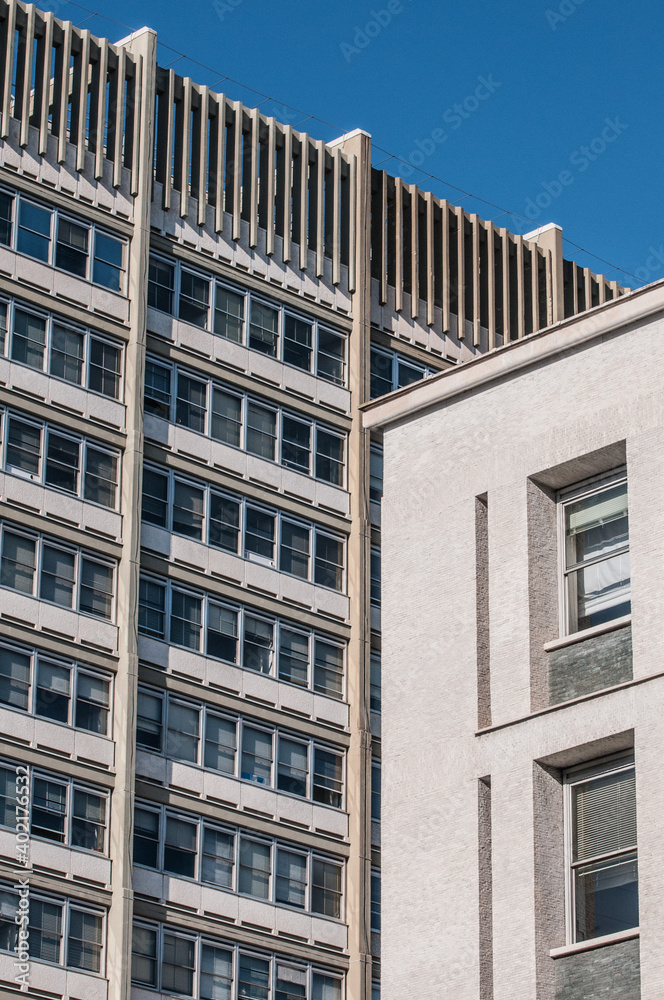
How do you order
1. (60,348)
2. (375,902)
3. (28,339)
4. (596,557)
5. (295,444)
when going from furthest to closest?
(295,444) < (375,902) < (60,348) < (28,339) < (596,557)

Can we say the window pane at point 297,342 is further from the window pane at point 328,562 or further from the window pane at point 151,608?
the window pane at point 151,608

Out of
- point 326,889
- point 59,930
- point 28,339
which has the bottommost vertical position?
point 59,930

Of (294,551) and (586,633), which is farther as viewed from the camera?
(294,551)

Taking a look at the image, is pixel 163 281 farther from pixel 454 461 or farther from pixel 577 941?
pixel 577 941

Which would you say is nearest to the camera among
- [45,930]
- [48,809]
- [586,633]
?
[586,633]

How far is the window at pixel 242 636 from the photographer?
60344mm

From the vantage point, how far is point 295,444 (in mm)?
65875

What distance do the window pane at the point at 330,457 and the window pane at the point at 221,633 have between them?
249 inches

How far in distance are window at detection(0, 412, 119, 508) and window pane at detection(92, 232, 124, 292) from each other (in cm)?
516

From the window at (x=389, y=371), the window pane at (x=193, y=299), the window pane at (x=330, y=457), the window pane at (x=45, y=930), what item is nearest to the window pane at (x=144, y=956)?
the window pane at (x=45, y=930)

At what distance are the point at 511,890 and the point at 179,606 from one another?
35834 millimetres

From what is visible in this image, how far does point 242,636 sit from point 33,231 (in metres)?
13.2

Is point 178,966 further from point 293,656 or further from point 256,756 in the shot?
point 293,656

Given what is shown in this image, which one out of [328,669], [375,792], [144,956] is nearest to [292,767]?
[375,792]
